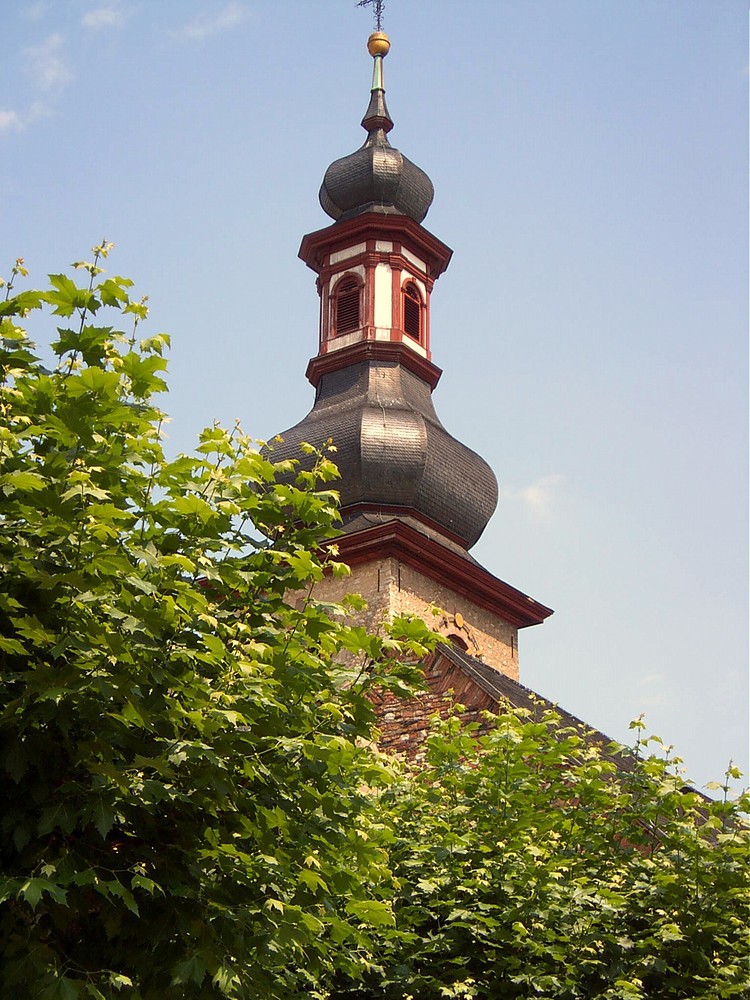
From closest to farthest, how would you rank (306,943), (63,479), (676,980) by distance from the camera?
(63,479) → (306,943) → (676,980)

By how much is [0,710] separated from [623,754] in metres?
5.97

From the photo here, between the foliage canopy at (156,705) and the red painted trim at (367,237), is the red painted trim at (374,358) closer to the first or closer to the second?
the red painted trim at (367,237)

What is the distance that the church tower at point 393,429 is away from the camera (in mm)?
24359

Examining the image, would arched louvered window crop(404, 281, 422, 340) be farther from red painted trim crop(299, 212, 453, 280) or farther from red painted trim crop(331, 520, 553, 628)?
red painted trim crop(331, 520, 553, 628)

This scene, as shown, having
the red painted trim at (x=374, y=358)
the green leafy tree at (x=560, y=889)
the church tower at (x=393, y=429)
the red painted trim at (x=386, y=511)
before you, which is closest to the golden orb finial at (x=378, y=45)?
the church tower at (x=393, y=429)

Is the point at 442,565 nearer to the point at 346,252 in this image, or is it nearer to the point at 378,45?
the point at 346,252

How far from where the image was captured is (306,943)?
809 centimetres

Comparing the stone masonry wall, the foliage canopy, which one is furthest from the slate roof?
the foliage canopy

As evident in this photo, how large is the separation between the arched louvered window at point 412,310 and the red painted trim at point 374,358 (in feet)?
2.83

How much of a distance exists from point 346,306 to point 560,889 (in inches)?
758

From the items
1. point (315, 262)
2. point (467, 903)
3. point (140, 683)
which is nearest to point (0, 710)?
point (140, 683)

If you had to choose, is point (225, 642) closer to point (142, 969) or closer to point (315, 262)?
point (142, 969)

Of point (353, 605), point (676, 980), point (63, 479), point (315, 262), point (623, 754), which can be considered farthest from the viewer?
point (315, 262)

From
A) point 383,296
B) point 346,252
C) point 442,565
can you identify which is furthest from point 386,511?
point 346,252
